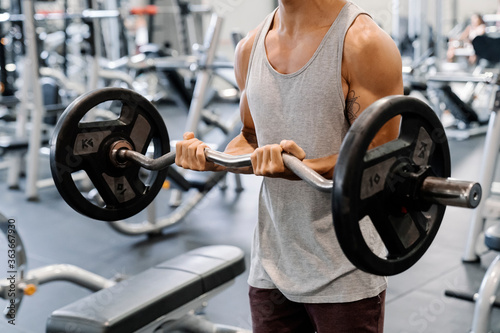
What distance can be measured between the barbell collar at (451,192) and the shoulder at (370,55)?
230 mm

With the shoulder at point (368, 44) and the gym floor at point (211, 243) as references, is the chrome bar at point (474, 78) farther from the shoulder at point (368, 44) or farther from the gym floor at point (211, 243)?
the shoulder at point (368, 44)

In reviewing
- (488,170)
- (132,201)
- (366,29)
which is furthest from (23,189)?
(366,29)

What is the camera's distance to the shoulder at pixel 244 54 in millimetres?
1268

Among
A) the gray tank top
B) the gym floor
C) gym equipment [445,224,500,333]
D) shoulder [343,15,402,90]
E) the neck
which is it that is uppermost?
the neck

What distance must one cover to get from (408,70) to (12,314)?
2.51m

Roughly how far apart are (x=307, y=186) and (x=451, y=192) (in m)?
0.33

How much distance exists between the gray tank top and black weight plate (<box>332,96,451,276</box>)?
0.58ft

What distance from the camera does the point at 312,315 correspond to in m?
1.18

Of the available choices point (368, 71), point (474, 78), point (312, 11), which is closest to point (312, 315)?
point (368, 71)

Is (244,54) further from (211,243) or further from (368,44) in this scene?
(211,243)

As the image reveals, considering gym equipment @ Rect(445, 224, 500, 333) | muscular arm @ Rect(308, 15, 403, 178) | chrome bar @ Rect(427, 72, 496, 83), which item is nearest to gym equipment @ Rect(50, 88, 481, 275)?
muscular arm @ Rect(308, 15, 403, 178)

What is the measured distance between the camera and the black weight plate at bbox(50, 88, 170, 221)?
3.79ft

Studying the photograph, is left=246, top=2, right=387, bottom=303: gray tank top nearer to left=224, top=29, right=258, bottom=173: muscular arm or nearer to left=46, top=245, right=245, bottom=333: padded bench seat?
left=224, top=29, right=258, bottom=173: muscular arm

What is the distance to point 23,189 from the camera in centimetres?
510
